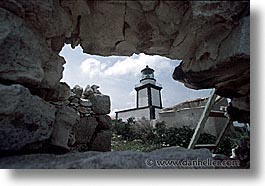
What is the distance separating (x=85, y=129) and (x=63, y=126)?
0.42m

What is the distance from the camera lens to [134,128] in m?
1.60

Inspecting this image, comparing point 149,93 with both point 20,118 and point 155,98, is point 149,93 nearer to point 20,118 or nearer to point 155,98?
point 155,98

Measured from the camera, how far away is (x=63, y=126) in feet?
5.69

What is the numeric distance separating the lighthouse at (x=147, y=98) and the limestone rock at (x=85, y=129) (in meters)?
0.60

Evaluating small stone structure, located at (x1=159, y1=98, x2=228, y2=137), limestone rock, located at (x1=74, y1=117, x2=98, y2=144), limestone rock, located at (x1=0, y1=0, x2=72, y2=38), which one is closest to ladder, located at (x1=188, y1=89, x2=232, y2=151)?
small stone structure, located at (x1=159, y1=98, x2=228, y2=137)

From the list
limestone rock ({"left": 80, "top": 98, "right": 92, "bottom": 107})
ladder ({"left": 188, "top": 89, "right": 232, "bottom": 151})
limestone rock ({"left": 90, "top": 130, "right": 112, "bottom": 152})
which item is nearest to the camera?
ladder ({"left": 188, "top": 89, "right": 232, "bottom": 151})

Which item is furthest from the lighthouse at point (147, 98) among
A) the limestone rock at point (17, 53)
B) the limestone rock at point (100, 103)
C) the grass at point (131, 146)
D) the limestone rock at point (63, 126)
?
the limestone rock at point (17, 53)

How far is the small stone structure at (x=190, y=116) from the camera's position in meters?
1.53

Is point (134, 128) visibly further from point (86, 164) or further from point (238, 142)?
point (238, 142)

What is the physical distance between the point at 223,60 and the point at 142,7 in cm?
56

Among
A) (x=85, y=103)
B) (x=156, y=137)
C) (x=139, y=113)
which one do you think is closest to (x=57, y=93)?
(x=85, y=103)

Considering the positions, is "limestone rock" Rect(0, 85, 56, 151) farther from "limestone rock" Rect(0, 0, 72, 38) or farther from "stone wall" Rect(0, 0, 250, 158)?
"limestone rock" Rect(0, 0, 72, 38)

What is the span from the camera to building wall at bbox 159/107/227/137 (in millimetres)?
1526

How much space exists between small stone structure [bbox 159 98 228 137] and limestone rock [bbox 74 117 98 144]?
0.77 meters
